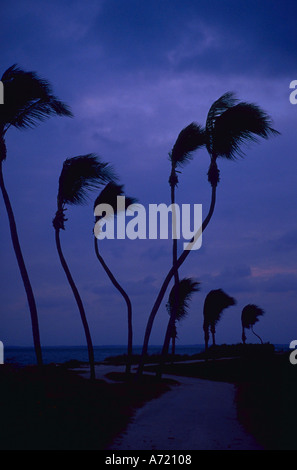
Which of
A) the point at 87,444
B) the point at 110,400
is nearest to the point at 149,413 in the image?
the point at 110,400

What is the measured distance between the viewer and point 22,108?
1538 centimetres

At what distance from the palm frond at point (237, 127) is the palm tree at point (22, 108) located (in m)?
5.94

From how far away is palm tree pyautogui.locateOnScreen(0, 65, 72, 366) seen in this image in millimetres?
14727

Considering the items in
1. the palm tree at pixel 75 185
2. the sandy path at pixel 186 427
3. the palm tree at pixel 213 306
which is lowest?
the sandy path at pixel 186 427

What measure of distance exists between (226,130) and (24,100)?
23.7 feet

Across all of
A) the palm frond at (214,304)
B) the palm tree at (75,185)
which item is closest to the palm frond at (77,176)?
Answer: the palm tree at (75,185)

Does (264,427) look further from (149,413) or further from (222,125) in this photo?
(222,125)

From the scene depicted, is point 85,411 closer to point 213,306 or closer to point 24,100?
point 24,100

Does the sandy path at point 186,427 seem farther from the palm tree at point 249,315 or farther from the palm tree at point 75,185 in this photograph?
the palm tree at point 249,315

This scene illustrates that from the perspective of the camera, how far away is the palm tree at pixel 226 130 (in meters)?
15.8

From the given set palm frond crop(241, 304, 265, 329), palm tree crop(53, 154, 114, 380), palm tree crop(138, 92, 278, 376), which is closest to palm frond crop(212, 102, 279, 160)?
palm tree crop(138, 92, 278, 376)

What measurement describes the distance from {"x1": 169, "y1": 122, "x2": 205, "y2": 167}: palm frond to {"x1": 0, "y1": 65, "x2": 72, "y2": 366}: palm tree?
5415 millimetres

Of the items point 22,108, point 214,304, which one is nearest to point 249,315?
point 214,304

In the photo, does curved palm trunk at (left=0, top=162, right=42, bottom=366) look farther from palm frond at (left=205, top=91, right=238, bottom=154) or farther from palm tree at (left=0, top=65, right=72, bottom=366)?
palm frond at (left=205, top=91, right=238, bottom=154)
